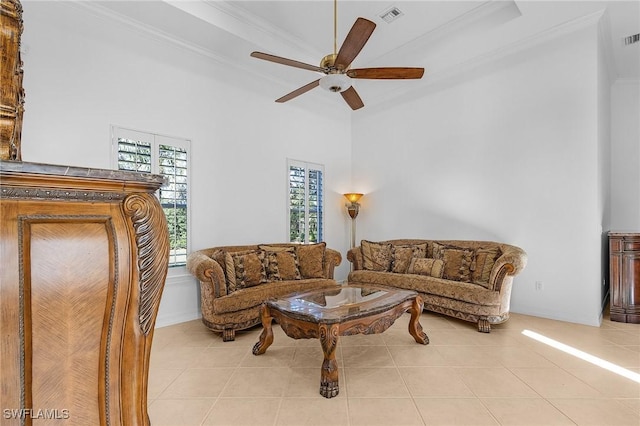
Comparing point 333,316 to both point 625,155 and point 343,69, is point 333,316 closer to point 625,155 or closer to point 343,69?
point 343,69

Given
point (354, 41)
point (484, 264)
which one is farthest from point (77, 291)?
point (484, 264)

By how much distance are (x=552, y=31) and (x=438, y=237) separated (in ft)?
10.1

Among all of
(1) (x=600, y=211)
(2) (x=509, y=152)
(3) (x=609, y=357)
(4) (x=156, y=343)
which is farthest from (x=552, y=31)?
(4) (x=156, y=343)

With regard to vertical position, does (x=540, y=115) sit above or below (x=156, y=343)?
above

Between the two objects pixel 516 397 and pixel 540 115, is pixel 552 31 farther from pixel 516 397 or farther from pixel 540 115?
pixel 516 397

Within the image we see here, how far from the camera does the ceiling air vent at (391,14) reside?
11.9 feet

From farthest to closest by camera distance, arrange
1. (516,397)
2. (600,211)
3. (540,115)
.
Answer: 1. (540,115)
2. (600,211)
3. (516,397)

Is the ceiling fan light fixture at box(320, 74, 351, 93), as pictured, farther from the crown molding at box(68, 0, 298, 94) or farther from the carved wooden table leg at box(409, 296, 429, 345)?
the carved wooden table leg at box(409, 296, 429, 345)

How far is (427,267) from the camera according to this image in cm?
417

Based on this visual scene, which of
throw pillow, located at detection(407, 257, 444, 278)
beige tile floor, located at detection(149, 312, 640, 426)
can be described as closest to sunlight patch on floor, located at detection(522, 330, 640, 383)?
beige tile floor, located at detection(149, 312, 640, 426)

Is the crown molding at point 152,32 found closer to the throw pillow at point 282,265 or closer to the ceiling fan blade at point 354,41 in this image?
the ceiling fan blade at point 354,41

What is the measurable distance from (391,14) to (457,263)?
3.27 m

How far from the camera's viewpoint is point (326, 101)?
5496 millimetres

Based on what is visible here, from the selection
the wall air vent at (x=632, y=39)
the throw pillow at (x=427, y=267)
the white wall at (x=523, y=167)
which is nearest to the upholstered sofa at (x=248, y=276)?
the throw pillow at (x=427, y=267)
